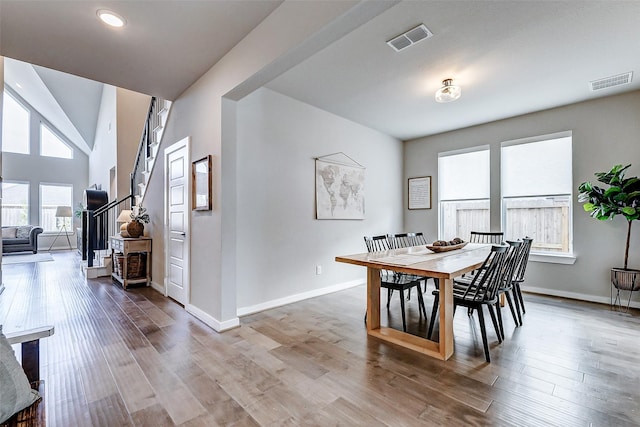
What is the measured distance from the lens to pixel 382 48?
2.65m

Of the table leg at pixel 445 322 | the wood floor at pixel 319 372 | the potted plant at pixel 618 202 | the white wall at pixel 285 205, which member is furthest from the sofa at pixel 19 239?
the potted plant at pixel 618 202

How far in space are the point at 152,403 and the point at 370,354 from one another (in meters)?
1.56

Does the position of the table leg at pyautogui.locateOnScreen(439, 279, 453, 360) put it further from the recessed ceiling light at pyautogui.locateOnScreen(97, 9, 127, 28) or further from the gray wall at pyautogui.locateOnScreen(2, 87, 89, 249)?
the gray wall at pyautogui.locateOnScreen(2, 87, 89, 249)

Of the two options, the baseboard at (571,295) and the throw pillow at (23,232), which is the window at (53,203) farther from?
the baseboard at (571,295)

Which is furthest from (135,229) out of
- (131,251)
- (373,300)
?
(373,300)

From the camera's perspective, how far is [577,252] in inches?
157

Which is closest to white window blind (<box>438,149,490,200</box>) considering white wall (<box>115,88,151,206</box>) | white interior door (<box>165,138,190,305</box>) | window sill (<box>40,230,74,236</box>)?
white interior door (<box>165,138,190,305</box>)

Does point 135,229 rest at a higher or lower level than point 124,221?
lower

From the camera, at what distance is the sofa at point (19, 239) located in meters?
7.64

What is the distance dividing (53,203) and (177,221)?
906 centimetres

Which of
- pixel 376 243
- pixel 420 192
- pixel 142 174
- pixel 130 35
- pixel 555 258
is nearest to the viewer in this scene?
pixel 130 35

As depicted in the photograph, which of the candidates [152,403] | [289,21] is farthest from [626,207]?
[152,403]

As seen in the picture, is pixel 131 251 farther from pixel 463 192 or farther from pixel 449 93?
pixel 463 192

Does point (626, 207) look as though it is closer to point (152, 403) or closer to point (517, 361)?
point (517, 361)
